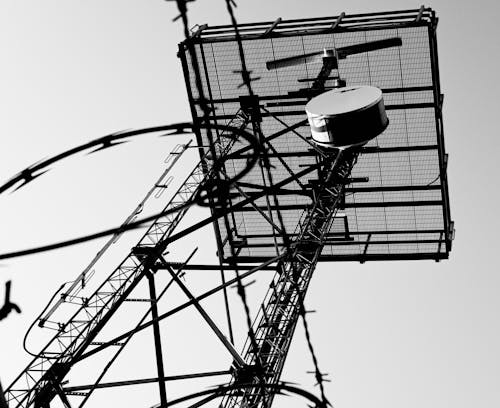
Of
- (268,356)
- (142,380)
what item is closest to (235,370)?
(268,356)

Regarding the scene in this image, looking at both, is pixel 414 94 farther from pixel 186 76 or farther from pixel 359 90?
pixel 186 76

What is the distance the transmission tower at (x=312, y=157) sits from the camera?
56.2 feet

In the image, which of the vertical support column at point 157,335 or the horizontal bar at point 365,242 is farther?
the horizontal bar at point 365,242

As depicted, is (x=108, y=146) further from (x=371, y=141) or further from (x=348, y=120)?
(x=371, y=141)

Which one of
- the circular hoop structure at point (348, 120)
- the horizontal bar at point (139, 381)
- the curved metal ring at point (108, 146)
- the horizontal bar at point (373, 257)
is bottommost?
the curved metal ring at point (108, 146)

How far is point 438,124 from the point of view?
22969mm

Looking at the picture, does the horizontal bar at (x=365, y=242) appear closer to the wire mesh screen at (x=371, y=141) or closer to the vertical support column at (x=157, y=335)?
the wire mesh screen at (x=371, y=141)

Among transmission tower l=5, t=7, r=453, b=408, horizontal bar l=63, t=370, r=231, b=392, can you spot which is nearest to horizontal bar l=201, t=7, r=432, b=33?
transmission tower l=5, t=7, r=453, b=408

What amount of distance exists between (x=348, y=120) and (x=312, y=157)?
6242mm

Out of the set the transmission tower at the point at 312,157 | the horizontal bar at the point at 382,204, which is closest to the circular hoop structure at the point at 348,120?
the transmission tower at the point at 312,157

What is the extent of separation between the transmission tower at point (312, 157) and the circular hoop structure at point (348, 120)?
0.02m

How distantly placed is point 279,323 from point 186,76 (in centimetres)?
857

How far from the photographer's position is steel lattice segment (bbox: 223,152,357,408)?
15703 mm

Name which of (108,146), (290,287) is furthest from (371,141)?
(108,146)
